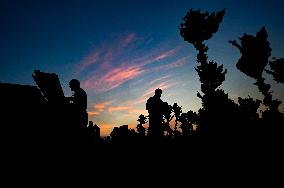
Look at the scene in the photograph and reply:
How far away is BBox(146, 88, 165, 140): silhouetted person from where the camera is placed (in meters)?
9.45

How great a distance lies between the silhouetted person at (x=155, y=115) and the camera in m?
9.45

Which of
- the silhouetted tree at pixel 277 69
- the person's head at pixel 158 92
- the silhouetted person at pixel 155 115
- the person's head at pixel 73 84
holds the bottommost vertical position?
the silhouetted person at pixel 155 115

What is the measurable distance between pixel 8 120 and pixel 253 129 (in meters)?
12.2

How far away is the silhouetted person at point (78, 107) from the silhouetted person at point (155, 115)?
2.50 metres

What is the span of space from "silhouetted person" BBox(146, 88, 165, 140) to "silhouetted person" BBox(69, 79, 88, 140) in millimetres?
2496

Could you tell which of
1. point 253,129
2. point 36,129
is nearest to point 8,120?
point 36,129

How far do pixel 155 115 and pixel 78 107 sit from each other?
2.97 metres

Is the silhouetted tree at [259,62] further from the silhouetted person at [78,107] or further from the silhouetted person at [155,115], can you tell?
the silhouetted person at [78,107]

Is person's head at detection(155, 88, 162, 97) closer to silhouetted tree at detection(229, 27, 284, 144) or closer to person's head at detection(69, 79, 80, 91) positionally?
person's head at detection(69, 79, 80, 91)

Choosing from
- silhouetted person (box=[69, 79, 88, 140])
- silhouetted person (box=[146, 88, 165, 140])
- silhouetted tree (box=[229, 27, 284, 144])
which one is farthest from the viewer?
silhouetted tree (box=[229, 27, 284, 144])

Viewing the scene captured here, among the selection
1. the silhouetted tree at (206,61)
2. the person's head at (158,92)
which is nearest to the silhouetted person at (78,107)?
the person's head at (158,92)

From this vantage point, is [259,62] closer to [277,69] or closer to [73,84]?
[277,69]

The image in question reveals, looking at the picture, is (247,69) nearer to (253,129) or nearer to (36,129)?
(253,129)

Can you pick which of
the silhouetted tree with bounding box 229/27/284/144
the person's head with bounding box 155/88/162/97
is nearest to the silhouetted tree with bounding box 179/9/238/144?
the silhouetted tree with bounding box 229/27/284/144
